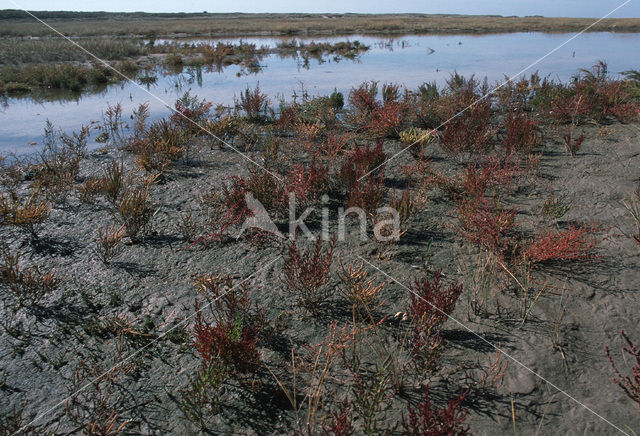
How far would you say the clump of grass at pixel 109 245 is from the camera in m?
4.42

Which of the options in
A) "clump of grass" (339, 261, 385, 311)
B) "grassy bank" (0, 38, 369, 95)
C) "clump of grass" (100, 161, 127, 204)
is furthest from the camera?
"grassy bank" (0, 38, 369, 95)

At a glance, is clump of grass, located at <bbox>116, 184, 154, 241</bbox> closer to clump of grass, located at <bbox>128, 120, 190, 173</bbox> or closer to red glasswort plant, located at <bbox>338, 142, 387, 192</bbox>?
clump of grass, located at <bbox>128, 120, 190, 173</bbox>

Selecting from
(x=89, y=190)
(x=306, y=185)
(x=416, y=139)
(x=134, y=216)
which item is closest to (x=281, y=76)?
(x=416, y=139)

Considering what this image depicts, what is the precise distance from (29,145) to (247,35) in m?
37.2

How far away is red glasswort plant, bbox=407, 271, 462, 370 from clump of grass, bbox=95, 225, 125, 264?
2.99 meters

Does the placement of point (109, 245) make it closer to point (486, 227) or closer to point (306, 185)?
point (306, 185)

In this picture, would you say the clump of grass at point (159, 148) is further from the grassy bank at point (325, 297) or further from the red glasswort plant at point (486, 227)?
the red glasswort plant at point (486, 227)

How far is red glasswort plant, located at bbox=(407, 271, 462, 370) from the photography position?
9.57 feet

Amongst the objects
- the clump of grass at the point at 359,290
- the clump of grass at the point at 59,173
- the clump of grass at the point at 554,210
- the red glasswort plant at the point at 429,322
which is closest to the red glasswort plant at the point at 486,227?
the clump of grass at the point at 554,210

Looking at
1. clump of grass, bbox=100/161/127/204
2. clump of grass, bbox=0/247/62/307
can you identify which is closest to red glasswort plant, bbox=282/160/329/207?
clump of grass, bbox=100/161/127/204

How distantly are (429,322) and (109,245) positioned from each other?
3.17 meters

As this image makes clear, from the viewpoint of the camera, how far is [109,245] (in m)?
4.43

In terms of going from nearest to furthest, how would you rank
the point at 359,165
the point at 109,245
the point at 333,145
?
the point at 109,245 → the point at 359,165 → the point at 333,145

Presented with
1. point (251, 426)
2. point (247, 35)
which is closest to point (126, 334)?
point (251, 426)
